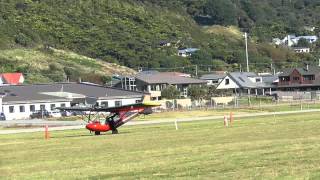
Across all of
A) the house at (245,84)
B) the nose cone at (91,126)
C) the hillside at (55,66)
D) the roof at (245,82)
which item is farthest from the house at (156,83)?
the nose cone at (91,126)

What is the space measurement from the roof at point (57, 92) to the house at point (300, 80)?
114 ft

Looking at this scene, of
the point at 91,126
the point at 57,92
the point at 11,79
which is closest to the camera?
the point at 91,126

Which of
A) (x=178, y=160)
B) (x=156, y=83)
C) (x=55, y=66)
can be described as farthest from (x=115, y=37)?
(x=178, y=160)

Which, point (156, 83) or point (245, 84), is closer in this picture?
point (156, 83)

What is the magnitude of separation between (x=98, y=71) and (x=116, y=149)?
118 m

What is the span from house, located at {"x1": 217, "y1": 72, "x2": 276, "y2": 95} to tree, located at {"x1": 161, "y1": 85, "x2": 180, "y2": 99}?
57.4 feet

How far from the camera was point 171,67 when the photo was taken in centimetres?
16325

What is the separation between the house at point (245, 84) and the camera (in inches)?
4968

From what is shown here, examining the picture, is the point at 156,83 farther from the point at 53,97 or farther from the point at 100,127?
the point at 100,127

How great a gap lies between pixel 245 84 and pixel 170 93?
23653mm

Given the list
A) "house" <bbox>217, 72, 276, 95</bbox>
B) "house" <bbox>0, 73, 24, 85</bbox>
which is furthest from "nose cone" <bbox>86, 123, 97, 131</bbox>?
"house" <bbox>217, 72, 276, 95</bbox>

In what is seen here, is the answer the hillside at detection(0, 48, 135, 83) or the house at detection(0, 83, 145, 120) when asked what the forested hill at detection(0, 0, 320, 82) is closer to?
the hillside at detection(0, 48, 135, 83)

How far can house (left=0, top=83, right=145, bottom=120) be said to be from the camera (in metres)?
86.3

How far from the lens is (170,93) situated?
10688 cm
